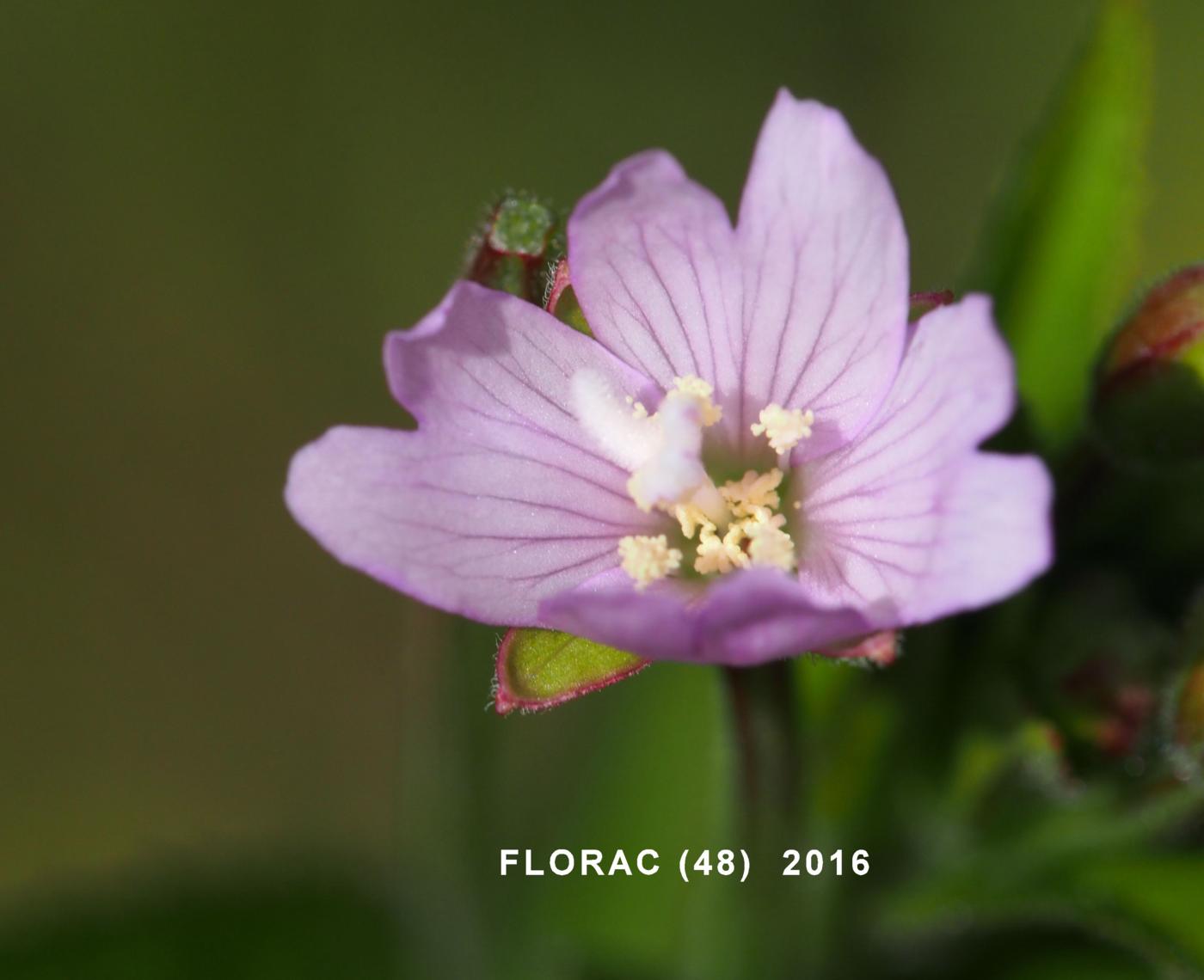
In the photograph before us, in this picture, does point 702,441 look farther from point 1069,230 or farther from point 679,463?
point 1069,230

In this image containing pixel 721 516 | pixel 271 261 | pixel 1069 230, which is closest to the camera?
pixel 721 516

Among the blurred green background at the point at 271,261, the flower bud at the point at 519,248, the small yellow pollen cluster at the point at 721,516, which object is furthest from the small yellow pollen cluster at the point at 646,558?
the blurred green background at the point at 271,261

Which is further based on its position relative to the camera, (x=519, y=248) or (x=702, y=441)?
(x=702, y=441)

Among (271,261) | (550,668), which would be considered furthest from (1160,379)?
(271,261)

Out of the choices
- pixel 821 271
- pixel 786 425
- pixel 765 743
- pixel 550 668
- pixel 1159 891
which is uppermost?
pixel 821 271

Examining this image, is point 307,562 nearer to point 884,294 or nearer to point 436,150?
point 436,150

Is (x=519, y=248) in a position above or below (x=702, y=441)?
above

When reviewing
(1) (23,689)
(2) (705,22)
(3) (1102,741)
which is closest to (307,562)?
(1) (23,689)
